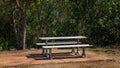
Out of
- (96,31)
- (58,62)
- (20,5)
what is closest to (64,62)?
(58,62)

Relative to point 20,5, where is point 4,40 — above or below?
below

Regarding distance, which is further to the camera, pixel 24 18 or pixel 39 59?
pixel 24 18

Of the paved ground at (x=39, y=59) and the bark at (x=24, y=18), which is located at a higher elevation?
the bark at (x=24, y=18)

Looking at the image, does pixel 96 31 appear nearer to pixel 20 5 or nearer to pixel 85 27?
pixel 85 27

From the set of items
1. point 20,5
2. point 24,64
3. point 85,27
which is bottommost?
point 24,64

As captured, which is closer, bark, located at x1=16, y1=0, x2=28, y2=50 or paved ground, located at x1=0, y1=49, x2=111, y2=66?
paved ground, located at x1=0, y1=49, x2=111, y2=66

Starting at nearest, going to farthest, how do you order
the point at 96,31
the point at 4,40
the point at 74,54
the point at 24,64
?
the point at 24,64, the point at 74,54, the point at 96,31, the point at 4,40

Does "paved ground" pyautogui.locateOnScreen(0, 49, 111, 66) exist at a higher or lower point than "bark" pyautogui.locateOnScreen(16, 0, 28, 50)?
lower

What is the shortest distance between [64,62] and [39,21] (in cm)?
689

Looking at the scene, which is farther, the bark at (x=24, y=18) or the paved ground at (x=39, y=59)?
the bark at (x=24, y=18)

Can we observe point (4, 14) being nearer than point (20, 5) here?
No

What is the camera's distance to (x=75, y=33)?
15.3 metres

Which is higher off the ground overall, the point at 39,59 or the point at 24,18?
the point at 24,18

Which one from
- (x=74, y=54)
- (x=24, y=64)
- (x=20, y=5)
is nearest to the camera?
(x=24, y=64)
